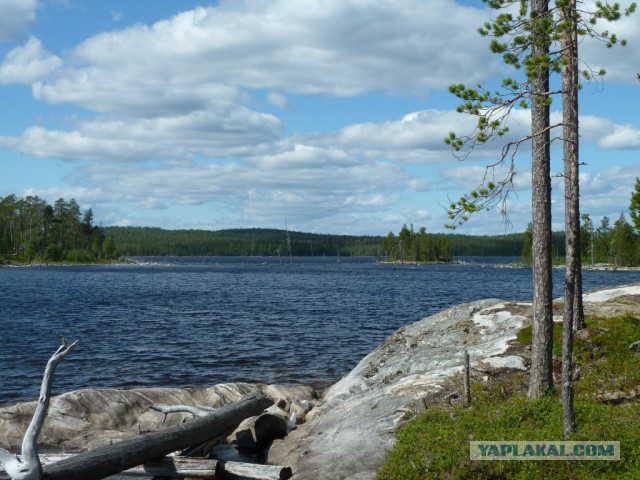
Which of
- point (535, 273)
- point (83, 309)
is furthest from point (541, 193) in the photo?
point (83, 309)

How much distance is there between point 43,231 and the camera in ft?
578

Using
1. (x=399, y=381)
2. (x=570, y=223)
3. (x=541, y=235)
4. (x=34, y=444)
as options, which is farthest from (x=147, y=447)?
(x=570, y=223)

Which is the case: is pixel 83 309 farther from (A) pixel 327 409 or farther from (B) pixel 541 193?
(B) pixel 541 193

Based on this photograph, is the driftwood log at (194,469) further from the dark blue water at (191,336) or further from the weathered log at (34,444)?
the dark blue water at (191,336)

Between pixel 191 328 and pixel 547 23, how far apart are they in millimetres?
36052

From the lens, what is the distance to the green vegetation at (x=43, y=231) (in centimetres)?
16775

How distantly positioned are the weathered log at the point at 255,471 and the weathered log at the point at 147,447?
127 centimetres

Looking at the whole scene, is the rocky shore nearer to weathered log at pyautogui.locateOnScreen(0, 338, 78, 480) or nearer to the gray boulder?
the gray boulder

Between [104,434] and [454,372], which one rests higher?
[454,372]

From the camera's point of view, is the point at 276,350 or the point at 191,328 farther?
the point at 191,328

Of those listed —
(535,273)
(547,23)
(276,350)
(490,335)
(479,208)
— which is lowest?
(276,350)

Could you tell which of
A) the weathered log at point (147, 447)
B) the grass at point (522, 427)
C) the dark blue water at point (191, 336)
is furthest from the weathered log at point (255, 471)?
the dark blue water at point (191, 336)

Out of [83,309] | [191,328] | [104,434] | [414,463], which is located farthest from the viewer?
[83,309]

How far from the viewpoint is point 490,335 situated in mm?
21656
